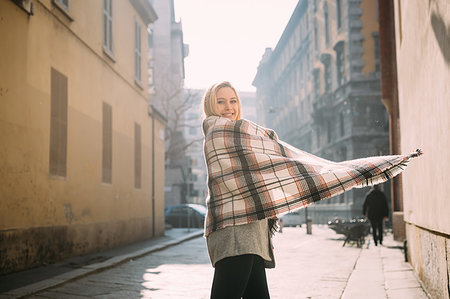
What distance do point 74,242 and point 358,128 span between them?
2567cm

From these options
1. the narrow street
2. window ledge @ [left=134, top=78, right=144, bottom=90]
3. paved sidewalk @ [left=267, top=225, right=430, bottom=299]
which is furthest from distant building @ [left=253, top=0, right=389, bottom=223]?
the narrow street

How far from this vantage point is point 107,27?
15000 mm

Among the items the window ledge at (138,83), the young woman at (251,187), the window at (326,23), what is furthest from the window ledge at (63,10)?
the window at (326,23)

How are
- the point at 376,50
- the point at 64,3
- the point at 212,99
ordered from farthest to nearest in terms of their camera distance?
the point at 376,50 < the point at 64,3 < the point at 212,99

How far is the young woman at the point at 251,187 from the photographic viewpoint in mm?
3189

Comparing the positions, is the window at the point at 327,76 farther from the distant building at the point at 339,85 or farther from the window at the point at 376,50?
the window at the point at 376,50

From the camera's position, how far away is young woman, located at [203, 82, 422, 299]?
3189 millimetres

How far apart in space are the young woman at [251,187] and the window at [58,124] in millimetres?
7825

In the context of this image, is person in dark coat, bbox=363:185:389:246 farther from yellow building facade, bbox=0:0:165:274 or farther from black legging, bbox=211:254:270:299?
black legging, bbox=211:254:270:299

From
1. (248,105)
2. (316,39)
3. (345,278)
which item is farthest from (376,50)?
(248,105)

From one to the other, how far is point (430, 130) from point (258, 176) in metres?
2.82

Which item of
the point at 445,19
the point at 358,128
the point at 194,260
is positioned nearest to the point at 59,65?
the point at 194,260

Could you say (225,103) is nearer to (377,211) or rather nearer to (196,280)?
(196,280)

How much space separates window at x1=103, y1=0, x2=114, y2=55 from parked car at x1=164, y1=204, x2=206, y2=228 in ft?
44.0
